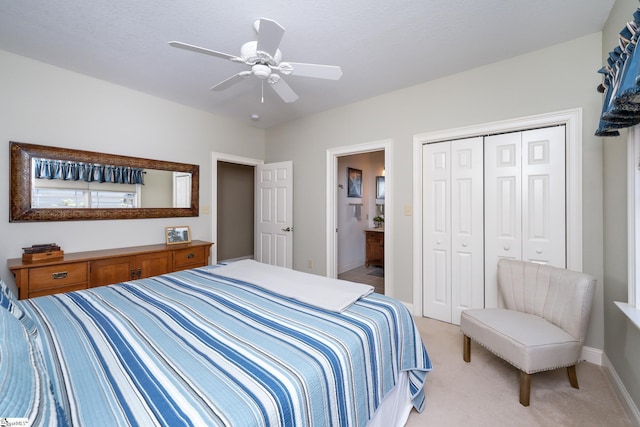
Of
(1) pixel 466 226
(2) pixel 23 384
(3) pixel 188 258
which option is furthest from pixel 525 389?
(3) pixel 188 258

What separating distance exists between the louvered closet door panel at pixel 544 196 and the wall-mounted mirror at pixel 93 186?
380 centimetres

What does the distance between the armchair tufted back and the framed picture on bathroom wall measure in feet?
10.8

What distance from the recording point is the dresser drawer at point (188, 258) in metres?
3.13

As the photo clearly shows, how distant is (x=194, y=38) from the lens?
216 cm

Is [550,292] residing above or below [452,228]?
below

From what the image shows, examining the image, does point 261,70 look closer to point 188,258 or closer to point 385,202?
point 385,202

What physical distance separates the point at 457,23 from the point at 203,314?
2628 mm

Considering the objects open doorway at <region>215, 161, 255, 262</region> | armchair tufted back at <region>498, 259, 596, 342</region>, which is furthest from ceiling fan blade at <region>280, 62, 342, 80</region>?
open doorway at <region>215, 161, 255, 262</region>

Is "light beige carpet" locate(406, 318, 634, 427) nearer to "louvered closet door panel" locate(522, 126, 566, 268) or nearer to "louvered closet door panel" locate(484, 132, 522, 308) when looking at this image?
"louvered closet door panel" locate(484, 132, 522, 308)

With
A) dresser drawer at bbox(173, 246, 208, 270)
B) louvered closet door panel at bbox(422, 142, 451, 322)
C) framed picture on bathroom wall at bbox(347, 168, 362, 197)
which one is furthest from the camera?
framed picture on bathroom wall at bbox(347, 168, 362, 197)

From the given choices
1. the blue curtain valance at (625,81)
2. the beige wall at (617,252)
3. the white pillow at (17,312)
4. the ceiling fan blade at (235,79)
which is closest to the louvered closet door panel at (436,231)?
the beige wall at (617,252)

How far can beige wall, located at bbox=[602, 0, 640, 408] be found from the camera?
1640mm

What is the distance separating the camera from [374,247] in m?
5.44

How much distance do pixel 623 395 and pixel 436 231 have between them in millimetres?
1708
